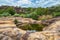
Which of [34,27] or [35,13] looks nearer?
[34,27]

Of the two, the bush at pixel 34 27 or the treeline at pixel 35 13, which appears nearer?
the bush at pixel 34 27

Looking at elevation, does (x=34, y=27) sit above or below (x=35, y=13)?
above

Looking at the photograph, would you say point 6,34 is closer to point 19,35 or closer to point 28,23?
point 19,35

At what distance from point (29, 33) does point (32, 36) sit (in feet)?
2.57

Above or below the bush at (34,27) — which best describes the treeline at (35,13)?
below

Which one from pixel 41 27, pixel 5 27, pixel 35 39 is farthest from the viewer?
pixel 41 27

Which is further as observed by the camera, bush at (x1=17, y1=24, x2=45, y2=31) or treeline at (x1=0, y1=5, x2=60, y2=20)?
treeline at (x1=0, y1=5, x2=60, y2=20)

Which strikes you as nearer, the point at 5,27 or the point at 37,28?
the point at 5,27

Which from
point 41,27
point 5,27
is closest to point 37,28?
point 41,27

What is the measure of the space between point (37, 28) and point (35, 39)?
20.2 ft

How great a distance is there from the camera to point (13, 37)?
1962 cm

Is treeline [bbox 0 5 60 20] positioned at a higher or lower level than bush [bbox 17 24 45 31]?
lower

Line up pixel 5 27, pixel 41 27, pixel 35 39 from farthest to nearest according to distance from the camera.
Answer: pixel 41 27 < pixel 5 27 < pixel 35 39

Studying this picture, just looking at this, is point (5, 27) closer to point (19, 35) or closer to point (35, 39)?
point (19, 35)
